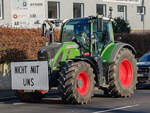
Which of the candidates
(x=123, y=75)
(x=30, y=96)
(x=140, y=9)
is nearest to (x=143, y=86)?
(x=123, y=75)

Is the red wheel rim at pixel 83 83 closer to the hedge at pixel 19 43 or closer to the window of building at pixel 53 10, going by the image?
the hedge at pixel 19 43

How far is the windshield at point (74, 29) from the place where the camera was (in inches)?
626

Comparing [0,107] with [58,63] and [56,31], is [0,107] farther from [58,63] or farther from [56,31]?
[56,31]

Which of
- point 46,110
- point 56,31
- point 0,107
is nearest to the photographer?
point 46,110

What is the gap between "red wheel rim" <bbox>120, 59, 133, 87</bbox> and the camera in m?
16.5

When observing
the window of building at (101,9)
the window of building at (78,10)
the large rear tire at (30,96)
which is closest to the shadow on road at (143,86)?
the large rear tire at (30,96)

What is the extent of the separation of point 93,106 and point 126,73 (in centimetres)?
325

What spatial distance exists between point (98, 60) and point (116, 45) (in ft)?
4.54

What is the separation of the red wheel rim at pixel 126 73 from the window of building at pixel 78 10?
14.5m

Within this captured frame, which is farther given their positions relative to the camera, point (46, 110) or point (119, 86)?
point (119, 86)

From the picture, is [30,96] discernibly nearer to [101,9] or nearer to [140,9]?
[101,9]

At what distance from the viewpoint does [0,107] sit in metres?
→ 14.5

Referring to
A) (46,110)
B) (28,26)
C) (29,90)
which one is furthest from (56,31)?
(46,110)

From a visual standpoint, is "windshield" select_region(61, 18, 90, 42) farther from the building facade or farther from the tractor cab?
the building facade
